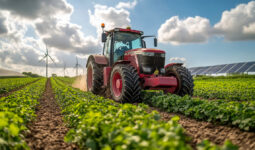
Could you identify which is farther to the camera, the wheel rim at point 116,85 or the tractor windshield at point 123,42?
the tractor windshield at point 123,42

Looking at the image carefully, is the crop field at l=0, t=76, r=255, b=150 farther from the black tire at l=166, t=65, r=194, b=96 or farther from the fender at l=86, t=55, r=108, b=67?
the fender at l=86, t=55, r=108, b=67

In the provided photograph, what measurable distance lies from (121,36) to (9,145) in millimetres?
6202

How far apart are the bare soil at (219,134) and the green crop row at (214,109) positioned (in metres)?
0.15

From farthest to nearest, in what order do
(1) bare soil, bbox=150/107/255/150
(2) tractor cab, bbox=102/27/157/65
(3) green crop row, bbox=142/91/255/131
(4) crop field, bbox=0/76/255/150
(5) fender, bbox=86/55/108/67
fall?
1. (5) fender, bbox=86/55/108/67
2. (2) tractor cab, bbox=102/27/157/65
3. (3) green crop row, bbox=142/91/255/131
4. (1) bare soil, bbox=150/107/255/150
5. (4) crop field, bbox=0/76/255/150

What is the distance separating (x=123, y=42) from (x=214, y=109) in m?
4.84

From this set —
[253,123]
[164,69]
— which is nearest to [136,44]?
[164,69]

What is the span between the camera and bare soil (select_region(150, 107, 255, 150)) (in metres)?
2.93

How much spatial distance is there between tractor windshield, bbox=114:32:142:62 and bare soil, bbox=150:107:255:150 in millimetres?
4659

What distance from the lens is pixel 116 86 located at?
682 centimetres

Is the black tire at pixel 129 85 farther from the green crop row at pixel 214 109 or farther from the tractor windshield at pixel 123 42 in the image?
the tractor windshield at pixel 123 42

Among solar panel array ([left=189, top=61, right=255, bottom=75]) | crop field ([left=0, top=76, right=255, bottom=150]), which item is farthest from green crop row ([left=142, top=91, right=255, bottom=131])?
solar panel array ([left=189, top=61, right=255, bottom=75])

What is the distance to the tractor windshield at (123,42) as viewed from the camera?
7.88 metres

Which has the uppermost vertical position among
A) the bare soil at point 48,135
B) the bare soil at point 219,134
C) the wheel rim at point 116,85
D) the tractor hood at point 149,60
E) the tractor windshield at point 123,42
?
the tractor windshield at point 123,42

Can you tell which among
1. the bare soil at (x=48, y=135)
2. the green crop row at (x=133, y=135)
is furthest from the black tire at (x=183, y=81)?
the bare soil at (x=48, y=135)
